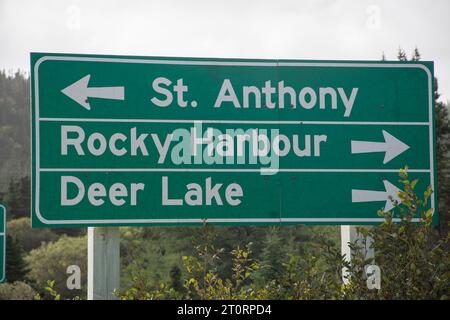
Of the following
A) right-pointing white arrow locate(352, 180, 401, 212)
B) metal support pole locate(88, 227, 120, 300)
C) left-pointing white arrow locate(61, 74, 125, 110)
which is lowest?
metal support pole locate(88, 227, 120, 300)

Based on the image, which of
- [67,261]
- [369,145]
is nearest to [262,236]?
[67,261]

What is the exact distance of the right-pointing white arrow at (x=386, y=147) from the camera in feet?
20.3

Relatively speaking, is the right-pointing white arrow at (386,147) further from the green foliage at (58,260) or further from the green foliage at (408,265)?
the green foliage at (58,260)

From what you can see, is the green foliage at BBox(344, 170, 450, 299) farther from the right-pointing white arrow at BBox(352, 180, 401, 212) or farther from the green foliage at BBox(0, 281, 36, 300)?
the green foliage at BBox(0, 281, 36, 300)

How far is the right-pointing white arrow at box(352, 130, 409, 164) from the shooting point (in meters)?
6.19

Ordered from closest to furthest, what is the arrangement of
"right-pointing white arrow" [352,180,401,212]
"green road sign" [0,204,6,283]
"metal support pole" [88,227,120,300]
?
"metal support pole" [88,227,120,300], "right-pointing white arrow" [352,180,401,212], "green road sign" [0,204,6,283]

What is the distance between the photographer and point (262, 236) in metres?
49.6

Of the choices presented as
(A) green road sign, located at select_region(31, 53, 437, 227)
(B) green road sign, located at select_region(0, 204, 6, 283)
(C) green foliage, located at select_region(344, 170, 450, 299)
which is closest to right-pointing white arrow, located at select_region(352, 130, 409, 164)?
(A) green road sign, located at select_region(31, 53, 437, 227)

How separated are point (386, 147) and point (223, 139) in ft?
4.83

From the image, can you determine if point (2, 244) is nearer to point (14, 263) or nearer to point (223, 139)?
point (223, 139)
